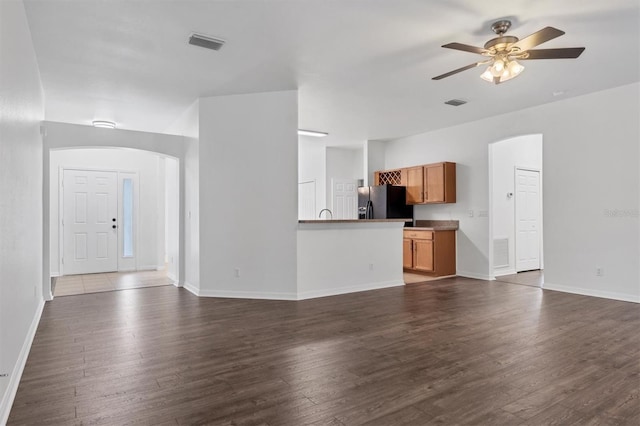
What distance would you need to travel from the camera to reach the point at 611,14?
328 centimetres

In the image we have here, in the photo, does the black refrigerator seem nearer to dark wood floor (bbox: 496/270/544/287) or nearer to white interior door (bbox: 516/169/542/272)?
white interior door (bbox: 516/169/542/272)

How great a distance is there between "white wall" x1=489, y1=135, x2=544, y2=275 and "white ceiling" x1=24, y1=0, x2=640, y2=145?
45.2 inches

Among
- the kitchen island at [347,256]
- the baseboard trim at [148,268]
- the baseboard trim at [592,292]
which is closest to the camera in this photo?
the baseboard trim at [592,292]

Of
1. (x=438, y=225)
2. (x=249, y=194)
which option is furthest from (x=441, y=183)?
(x=249, y=194)

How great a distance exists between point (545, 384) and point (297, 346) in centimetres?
184

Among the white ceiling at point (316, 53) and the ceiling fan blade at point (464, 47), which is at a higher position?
the white ceiling at point (316, 53)

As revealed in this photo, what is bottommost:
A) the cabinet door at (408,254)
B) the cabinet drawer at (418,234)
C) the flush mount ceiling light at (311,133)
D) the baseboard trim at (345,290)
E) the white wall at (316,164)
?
the baseboard trim at (345,290)

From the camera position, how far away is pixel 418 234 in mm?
7473

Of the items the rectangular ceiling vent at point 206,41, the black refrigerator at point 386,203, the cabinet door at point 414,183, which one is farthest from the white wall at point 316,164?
the rectangular ceiling vent at point 206,41

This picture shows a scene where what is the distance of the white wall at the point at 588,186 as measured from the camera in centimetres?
508

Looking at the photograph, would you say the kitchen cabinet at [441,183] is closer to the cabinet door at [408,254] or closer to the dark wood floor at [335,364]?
the cabinet door at [408,254]

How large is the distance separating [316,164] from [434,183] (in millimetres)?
3141

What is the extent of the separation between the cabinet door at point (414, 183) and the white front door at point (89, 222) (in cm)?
603

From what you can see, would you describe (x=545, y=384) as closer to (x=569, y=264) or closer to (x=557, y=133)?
(x=569, y=264)
